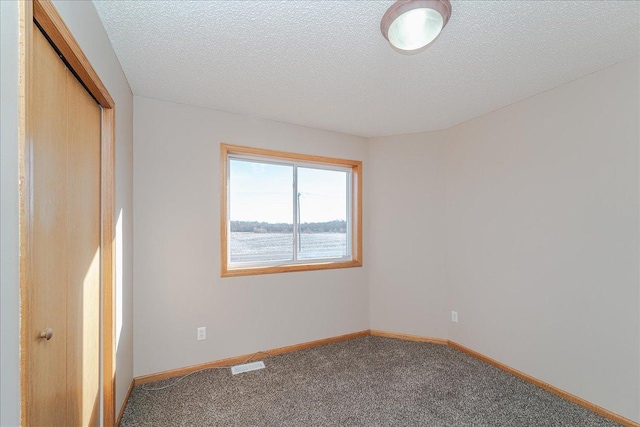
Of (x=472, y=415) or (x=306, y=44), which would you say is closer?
(x=306, y=44)

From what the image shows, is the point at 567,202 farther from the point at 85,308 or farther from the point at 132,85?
the point at 132,85

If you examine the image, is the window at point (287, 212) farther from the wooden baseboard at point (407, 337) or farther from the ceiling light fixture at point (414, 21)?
the ceiling light fixture at point (414, 21)

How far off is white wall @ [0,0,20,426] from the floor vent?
210cm

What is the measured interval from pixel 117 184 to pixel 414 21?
2076mm

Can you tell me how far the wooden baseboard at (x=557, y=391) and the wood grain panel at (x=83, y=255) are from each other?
318 centimetres

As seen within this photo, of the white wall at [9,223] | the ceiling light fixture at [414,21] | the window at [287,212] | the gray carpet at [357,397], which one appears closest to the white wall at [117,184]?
the white wall at [9,223]

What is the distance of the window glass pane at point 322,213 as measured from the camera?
11.5 ft

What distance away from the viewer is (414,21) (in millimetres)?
1504

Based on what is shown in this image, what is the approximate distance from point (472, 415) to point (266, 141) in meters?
2.92

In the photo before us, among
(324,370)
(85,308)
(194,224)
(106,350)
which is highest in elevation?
(194,224)

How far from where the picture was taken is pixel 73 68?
1407 millimetres

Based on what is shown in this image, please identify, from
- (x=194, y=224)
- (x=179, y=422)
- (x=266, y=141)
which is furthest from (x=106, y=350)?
(x=266, y=141)

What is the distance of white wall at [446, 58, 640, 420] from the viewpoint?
6.74 ft

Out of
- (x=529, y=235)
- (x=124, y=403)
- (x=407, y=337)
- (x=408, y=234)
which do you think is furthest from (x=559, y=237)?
(x=124, y=403)
